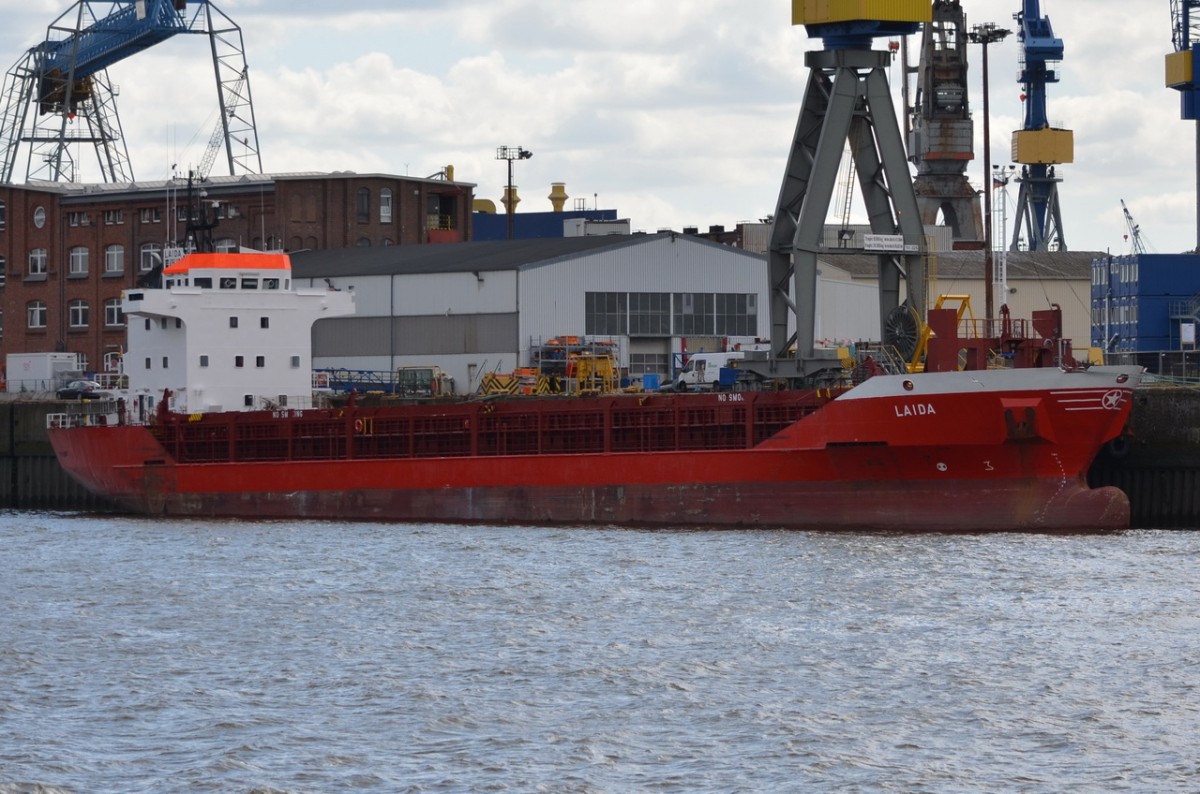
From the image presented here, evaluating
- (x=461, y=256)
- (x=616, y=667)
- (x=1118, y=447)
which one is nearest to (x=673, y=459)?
(x=1118, y=447)

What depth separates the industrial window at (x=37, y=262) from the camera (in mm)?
72625

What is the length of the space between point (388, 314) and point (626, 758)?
41569 mm

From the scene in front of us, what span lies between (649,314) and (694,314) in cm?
159

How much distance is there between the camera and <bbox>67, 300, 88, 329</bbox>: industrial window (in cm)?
7088

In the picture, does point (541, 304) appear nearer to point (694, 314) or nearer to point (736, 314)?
point (694, 314)

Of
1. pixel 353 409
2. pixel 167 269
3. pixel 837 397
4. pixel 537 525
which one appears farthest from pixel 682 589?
pixel 167 269

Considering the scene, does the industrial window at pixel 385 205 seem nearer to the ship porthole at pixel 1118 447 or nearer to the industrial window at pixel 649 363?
the industrial window at pixel 649 363

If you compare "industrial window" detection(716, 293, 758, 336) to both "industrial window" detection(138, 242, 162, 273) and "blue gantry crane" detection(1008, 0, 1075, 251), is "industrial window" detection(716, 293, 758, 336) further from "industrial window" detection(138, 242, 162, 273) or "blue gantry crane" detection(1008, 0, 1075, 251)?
"blue gantry crane" detection(1008, 0, 1075, 251)

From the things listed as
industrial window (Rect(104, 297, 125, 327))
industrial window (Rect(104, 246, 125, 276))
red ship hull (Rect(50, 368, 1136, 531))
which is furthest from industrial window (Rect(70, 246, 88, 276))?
red ship hull (Rect(50, 368, 1136, 531))

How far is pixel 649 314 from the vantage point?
59.7m

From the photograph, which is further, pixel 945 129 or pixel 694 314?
pixel 945 129

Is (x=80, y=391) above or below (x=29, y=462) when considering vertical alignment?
above

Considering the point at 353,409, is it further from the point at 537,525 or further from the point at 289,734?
the point at 289,734

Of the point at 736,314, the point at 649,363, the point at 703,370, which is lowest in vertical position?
the point at 703,370
